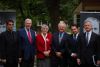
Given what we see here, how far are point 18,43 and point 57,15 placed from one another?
23.6ft

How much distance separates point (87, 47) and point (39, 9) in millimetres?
13989

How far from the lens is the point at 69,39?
41.1ft

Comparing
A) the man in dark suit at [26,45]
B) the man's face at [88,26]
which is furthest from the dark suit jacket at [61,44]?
the man's face at [88,26]

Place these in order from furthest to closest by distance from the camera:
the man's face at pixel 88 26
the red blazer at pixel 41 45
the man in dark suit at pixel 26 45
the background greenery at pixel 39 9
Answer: the background greenery at pixel 39 9 < the red blazer at pixel 41 45 < the man in dark suit at pixel 26 45 < the man's face at pixel 88 26

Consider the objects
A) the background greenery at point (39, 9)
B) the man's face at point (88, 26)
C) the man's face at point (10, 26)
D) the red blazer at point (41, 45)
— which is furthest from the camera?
the background greenery at point (39, 9)

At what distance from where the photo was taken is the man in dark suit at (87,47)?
11594mm

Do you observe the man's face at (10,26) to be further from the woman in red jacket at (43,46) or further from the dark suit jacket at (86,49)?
the dark suit jacket at (86,49)

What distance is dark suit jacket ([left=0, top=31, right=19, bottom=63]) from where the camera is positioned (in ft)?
39.3

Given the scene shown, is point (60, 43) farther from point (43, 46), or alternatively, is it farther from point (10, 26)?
point (10, 26)

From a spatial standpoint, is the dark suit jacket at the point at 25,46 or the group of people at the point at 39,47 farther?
the dark suit jacket at the point at 25,46

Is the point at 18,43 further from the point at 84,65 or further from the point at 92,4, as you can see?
the point at 92,4

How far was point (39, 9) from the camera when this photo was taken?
83.3 feet

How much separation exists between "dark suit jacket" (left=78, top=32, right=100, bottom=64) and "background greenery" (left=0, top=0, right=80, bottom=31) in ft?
22.7

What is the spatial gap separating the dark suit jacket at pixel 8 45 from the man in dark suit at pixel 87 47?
1.87 meters
